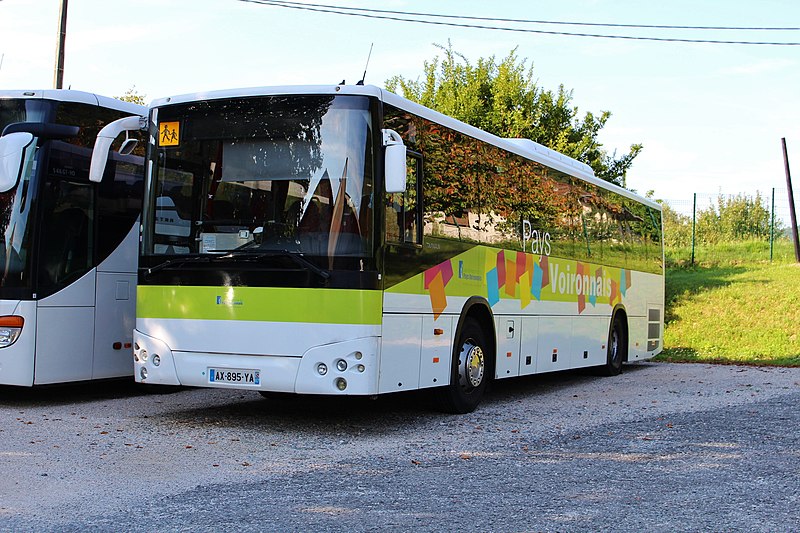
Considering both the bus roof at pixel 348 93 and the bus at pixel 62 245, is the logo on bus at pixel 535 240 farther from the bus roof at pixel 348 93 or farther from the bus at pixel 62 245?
the bus at pixel 62 245

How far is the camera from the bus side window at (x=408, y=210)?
374 inches

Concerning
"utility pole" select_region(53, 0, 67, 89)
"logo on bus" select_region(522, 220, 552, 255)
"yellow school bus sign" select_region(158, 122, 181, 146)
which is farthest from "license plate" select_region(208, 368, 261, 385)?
"utility pole" select_region(53, 0, 67, 89)

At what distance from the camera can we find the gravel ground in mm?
6172

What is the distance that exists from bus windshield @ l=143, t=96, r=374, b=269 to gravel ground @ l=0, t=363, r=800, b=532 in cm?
185

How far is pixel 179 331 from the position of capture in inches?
379

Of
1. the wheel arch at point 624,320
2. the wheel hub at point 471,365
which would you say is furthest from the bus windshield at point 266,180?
the wheel arch at point 624,320

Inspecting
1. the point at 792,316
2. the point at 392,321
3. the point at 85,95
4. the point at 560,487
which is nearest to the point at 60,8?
the point at 85,95

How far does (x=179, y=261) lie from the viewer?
31.7 feet

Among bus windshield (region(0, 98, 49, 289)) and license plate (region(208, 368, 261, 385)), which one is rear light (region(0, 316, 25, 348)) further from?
license plate (region(208, 368, 261, 385))

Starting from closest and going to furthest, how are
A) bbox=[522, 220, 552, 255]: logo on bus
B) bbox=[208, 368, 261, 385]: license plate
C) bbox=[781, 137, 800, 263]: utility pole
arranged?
1. bbox=[208, 368, 261, 385]: license plate
2. bbox=[522, 220, 552, 255]: logo on bus
3. bbox=[781, 137, 800, 263]: utility pole

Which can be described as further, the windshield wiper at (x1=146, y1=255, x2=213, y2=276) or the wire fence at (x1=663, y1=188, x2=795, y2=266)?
the wire fence at (x1=663, y1=188, x2=795, y2=266)

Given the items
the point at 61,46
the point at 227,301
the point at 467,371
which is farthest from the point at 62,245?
A: the point at 61,46

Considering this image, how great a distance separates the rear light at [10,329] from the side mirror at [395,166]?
463 centimetres

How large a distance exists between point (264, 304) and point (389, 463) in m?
2.11
